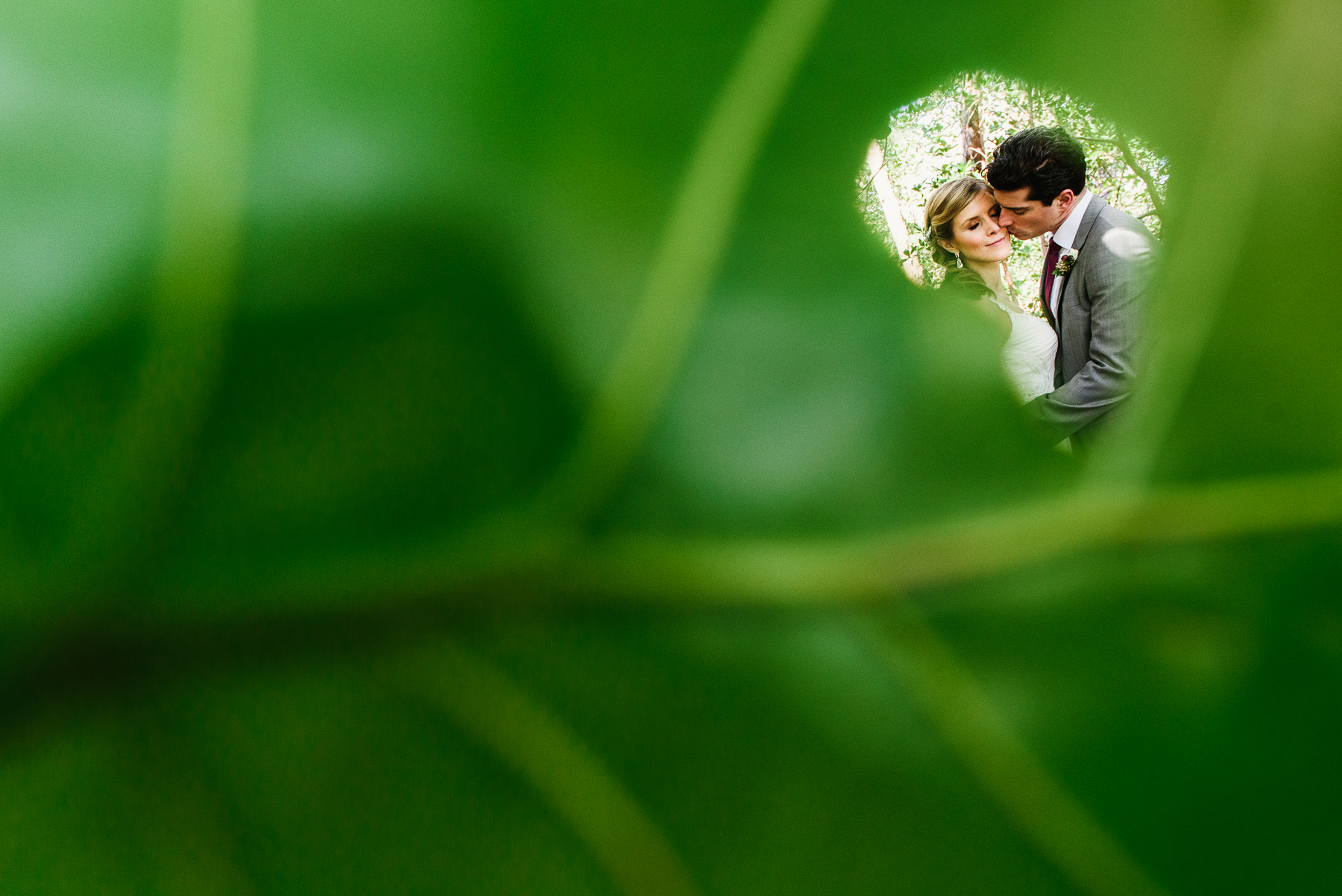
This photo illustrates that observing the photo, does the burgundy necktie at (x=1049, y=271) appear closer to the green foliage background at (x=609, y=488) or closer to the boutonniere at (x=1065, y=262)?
the boutonniere at (x=1065, y=262)

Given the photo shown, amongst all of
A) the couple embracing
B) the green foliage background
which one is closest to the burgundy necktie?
the couple embracing

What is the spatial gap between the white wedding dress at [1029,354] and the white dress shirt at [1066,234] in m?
0.02

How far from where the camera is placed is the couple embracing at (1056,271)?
292 millimetres

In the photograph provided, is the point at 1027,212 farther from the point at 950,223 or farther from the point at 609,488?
the point at 609,488

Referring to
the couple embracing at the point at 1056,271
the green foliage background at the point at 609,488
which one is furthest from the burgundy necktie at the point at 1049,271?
the green foliage background at the point at 609,488

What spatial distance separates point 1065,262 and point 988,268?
1.7 inches

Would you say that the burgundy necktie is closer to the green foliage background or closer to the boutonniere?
the boutonniere

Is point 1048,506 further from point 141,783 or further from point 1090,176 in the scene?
point 141,783

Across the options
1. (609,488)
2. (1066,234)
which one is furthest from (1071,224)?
(609,488)

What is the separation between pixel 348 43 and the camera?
0.22m

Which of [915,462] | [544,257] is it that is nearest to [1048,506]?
[915,462]

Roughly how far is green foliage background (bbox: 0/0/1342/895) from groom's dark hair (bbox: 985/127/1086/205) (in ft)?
0.09

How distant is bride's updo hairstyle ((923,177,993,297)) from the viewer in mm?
305

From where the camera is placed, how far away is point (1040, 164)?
326 millimetres
